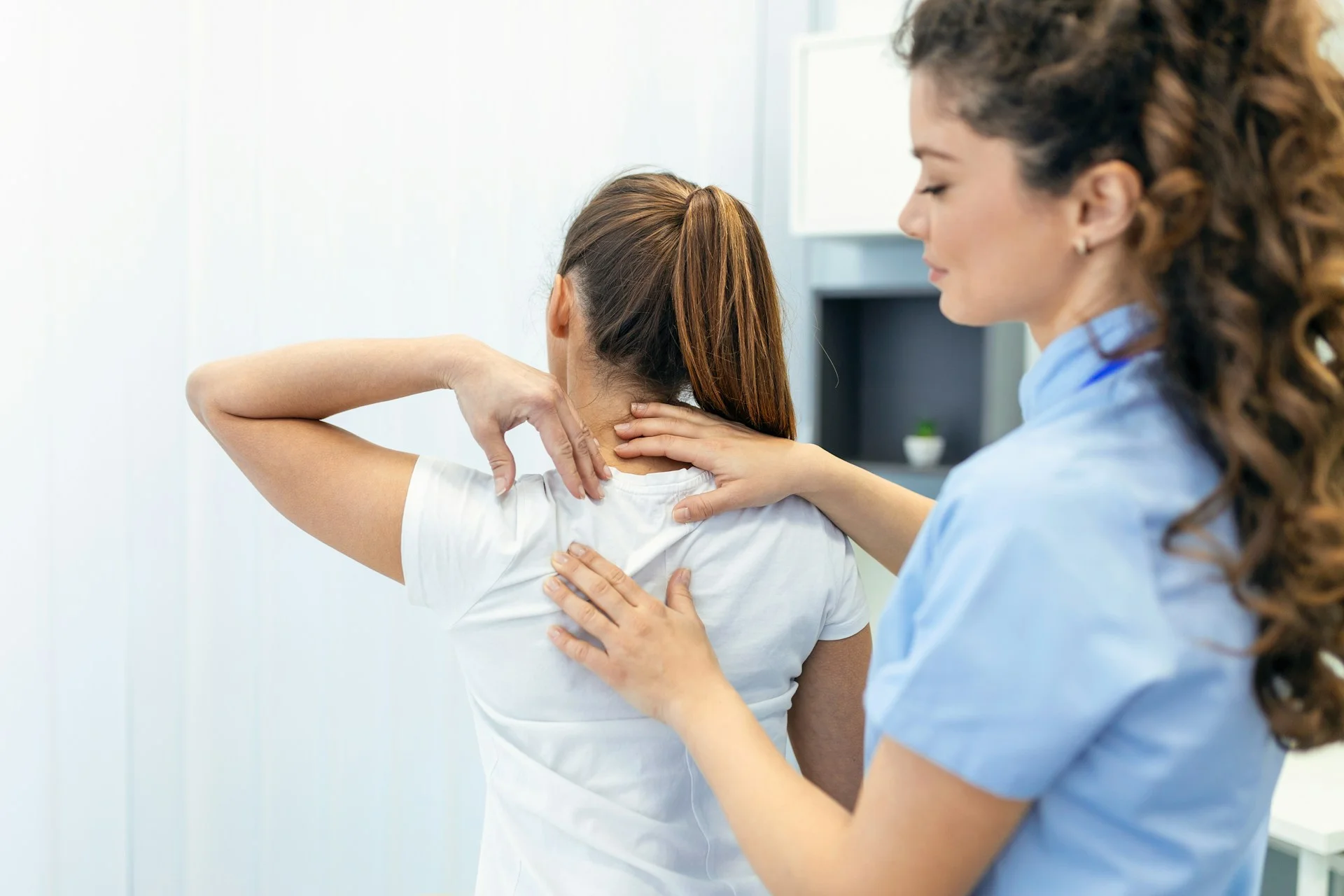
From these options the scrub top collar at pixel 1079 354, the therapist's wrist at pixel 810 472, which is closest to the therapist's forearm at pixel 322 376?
the therapist's wrist at pixel 810 472

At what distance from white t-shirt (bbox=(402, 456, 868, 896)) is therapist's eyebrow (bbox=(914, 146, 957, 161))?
0.43m

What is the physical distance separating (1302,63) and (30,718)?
1.73 metres

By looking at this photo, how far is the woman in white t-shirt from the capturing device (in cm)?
100

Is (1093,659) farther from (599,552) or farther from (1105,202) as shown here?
(599,552)

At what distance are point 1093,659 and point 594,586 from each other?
466mm

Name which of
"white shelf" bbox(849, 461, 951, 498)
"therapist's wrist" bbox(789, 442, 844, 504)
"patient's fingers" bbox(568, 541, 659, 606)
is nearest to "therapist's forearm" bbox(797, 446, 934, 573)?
"therapist's wrist" bbox(789, 442, 844, 504)

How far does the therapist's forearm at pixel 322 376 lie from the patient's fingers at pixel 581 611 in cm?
25

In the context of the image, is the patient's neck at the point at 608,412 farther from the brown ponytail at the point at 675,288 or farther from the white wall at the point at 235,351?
the white wall at the point at 235,351

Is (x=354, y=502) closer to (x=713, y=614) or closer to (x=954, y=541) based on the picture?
(x=713, y=614)

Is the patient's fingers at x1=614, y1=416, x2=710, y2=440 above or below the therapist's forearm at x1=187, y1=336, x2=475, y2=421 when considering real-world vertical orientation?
below

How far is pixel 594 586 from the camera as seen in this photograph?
0.95m

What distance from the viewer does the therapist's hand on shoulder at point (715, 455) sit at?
103cm

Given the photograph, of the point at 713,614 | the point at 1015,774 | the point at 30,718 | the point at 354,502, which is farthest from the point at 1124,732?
the point at 30,718

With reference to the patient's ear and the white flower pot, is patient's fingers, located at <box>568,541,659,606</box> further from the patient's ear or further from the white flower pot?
the white flower pot
